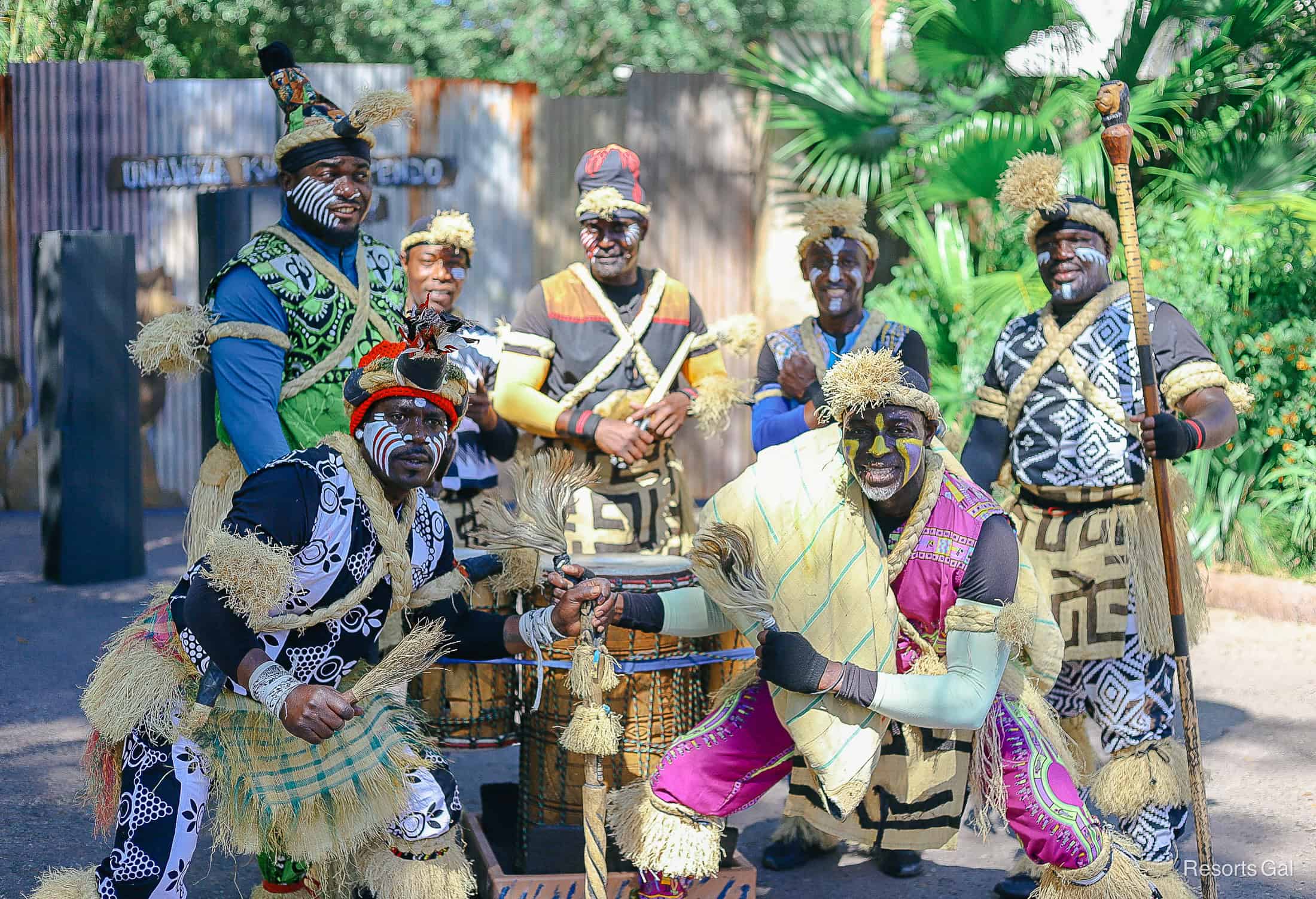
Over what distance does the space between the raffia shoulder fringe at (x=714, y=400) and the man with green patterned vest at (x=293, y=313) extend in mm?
1196

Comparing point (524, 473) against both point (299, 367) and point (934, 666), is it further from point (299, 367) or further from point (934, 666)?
point (934, 666)

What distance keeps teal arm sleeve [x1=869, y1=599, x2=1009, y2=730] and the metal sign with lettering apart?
8.32 m

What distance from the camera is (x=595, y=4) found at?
1855 centimetres

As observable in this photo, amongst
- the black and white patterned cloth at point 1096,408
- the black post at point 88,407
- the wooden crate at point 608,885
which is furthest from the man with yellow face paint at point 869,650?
the black post at point 88,407

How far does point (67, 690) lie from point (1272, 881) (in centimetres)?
512

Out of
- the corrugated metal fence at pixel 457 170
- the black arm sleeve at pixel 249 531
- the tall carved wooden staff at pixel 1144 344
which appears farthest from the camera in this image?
the corrugated metal fence at pixel 457 170

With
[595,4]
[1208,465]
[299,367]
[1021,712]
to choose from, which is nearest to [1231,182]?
[1208,465]

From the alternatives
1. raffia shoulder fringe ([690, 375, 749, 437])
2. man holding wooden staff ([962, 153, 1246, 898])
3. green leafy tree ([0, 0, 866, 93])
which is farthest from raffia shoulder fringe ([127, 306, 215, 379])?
green leafy tree ([0, 0, 866, 93])

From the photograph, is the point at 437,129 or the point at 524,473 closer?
the point at 524,473

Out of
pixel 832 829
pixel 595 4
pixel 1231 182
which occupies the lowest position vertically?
pixel 832 829

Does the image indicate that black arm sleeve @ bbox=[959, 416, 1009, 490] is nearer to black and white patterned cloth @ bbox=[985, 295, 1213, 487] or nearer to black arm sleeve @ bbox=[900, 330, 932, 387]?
black and white patterned cloth @ bbox=[985, 295, 1213, 487]

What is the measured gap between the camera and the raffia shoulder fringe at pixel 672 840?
3.65m

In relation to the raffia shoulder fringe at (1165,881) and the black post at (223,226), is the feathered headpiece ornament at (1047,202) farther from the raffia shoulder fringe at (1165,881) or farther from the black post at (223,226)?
the black post at (223,226)

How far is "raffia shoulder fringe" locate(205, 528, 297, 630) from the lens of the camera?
313 cm
